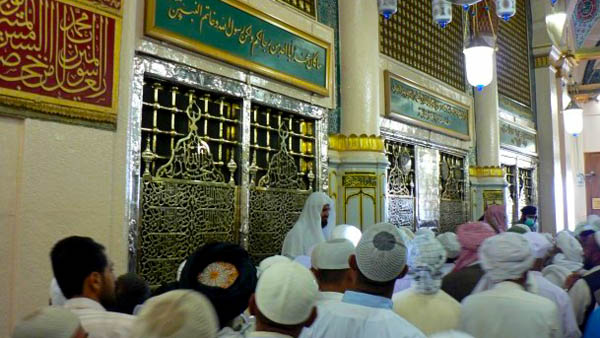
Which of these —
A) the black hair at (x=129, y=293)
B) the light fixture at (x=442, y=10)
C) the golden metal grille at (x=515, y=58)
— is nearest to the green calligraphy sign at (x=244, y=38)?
the light fixture at (x=442, y=10)

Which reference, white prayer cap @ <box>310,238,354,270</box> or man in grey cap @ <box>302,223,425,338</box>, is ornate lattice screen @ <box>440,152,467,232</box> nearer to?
white prayer cap @ <box>310,238,354,270</box>

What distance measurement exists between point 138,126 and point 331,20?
2441mm

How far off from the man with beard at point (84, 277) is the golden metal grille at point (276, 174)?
241 cm

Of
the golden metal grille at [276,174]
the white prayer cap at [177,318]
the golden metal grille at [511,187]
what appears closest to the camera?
the white prayer cap at [177,318]

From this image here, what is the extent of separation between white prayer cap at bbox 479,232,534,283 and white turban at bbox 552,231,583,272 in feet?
4.74

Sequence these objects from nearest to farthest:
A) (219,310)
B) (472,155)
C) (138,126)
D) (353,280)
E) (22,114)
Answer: (219,310) < (353,280) < (22,114) < (138,126) < (472,155)

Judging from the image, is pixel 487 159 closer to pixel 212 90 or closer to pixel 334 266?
pixel 212 90

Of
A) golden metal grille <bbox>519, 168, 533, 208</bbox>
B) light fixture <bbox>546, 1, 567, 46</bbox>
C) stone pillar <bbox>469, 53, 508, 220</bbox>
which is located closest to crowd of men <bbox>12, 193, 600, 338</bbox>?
stone pillar <bbox>469, 53, 508, 220</bbox>

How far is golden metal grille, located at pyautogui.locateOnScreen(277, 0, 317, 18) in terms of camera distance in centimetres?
458

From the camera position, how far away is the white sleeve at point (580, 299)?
2162 millimetres

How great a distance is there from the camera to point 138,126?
3189 millimetres

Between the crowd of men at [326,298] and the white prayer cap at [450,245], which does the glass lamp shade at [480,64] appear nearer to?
the white prayer cap at [450,245]

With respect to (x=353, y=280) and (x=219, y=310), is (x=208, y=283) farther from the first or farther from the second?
(x=353, y=280)

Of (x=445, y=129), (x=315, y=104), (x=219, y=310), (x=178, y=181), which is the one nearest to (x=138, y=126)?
(x=178, y=181)
